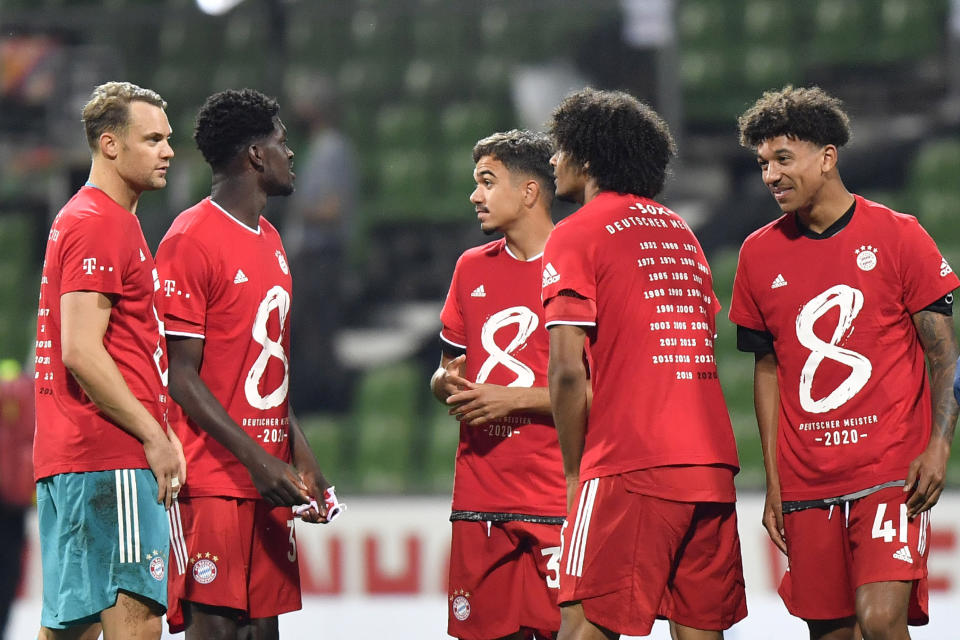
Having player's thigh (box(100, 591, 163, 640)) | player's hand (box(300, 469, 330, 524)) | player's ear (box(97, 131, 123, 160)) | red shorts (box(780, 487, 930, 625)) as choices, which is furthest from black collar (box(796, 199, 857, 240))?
player's thigh (box(100, 591, 163, 640))

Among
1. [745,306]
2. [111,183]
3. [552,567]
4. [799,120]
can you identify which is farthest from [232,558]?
[799,120]

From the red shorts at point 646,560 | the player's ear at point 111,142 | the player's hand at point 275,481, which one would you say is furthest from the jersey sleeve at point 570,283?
the player's ear at point 111,142

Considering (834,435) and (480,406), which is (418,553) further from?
(834,435)

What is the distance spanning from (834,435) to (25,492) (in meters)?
4.88

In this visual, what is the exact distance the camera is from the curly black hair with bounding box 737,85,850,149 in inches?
168

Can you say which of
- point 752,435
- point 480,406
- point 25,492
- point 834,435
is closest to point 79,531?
point 480,406

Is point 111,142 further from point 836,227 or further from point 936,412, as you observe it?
point 936,412

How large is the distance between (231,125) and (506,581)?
1.88 metres

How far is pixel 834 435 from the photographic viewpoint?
4.16 metres

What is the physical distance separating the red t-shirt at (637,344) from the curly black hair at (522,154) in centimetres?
109

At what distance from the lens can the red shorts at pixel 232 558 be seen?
13.9 ft

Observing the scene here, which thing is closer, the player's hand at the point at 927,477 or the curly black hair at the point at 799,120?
the player's hand at the point at 927,477

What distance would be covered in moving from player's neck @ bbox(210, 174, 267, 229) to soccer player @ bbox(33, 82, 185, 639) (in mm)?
425

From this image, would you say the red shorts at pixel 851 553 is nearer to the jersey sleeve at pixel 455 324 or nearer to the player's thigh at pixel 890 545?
the player's thigh at pixel 890 545
